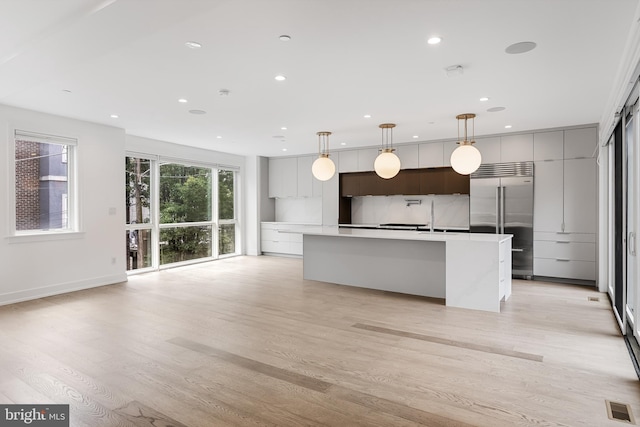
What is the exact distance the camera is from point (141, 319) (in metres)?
4.10

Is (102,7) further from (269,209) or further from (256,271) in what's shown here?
(269,209)

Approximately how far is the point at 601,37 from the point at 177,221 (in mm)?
7215

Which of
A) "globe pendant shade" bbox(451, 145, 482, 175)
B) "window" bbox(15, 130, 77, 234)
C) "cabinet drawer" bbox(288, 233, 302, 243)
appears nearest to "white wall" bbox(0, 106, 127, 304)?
"window" bbox(15, 130, 77, 234)

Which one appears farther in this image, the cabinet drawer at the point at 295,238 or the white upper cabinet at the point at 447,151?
the cabinet drawer at the point at 295,238

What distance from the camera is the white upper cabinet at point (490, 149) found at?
6.60 m

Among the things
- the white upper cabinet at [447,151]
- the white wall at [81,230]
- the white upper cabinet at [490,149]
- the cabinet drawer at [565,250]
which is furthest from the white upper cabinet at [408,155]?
the white wall at [81,230]

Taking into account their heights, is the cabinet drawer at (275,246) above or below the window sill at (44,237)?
below

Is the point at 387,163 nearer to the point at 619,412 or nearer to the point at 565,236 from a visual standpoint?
the point at 565,236

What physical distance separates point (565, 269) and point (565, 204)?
1053 mm

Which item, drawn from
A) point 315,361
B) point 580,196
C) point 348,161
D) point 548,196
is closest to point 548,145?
point 548,196

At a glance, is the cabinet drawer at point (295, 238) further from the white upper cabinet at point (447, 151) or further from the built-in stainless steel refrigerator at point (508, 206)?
the built-in stainless steel refrigerator at point (508, 206)

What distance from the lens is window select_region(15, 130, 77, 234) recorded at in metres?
5.02

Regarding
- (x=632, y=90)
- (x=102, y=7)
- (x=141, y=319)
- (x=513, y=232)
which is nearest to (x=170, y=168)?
(x=141, y=319)

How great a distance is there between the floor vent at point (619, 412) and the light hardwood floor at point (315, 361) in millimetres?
45
